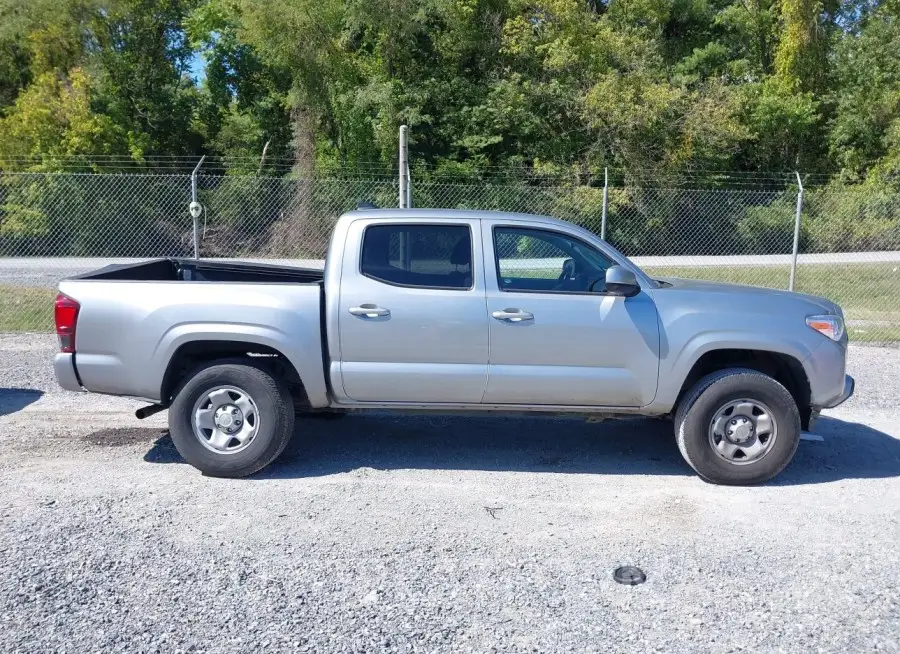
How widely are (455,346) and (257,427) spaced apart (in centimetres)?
151

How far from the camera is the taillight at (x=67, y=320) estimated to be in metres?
5.76

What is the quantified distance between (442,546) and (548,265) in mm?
2365

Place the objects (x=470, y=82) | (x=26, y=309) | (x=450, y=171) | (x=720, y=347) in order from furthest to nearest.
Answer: (x=470, y=82)
(x=450, y=171)
(x=26, y=309)
(x=720, y=347)

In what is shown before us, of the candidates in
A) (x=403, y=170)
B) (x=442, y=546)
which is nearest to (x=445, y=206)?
(x=403, y=170)

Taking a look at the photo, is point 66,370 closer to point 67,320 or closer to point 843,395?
point 67,320

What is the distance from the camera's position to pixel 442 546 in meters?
4.67

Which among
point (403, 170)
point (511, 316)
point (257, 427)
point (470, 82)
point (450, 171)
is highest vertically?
point (470, 82)

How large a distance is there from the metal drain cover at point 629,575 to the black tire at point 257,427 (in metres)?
2.57

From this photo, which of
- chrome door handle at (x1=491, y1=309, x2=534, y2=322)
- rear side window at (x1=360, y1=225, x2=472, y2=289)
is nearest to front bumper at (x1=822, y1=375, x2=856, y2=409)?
chrome door handle at (x1=491, y1=309, x2=534, y2=322)

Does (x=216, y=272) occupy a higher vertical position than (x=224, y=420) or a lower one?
higher

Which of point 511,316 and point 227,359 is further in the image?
point 227,359

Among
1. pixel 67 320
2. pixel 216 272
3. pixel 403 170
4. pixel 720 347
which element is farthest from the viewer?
pixel 403 170

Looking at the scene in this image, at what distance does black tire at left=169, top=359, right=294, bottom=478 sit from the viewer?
5723 millimetres

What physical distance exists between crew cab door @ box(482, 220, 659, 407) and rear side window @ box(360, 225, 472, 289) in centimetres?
19
